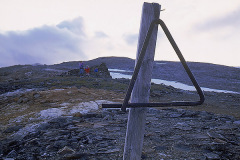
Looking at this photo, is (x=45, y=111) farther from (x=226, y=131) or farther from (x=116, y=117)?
(x=226, y=131)

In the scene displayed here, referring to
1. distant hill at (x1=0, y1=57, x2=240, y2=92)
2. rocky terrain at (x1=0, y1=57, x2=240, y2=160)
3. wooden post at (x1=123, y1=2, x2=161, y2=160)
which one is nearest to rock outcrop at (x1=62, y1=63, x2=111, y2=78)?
distant hill at (x1=0, y1=57, x2=240, y2=92)

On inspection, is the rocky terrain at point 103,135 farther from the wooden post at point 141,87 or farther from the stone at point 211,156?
the wooden post at point 141,87

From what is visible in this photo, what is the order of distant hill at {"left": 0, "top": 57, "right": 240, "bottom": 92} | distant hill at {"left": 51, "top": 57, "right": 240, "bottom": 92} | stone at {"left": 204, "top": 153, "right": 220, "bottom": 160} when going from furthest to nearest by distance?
distant hill at {"left": 0, "top": 57, "right": 240, "bottom": 92}, distant hill at {"left": 51, "top": 57, "right": 240, "bottom": 92}, stone at {"left": 204, "top": 153, "right": 220, "bottom": 160}

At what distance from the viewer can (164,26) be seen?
193 centimetres

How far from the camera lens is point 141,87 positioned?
2.12 m

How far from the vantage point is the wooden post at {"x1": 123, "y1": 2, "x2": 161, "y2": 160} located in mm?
1993

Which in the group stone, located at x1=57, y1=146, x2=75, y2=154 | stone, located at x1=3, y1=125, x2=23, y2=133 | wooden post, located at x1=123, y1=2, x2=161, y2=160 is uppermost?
wooden post, located at x1=123, y1=2, x2=161, y2=160

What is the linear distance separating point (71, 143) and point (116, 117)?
2.47m

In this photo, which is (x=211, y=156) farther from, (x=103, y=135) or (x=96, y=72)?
(x=96, y=72)

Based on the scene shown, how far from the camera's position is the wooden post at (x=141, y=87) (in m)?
1.99

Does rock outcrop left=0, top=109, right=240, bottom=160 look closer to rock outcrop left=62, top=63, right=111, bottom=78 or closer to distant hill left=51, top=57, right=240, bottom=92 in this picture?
rock outcrop left=62, top=63, right=111, bottom=78

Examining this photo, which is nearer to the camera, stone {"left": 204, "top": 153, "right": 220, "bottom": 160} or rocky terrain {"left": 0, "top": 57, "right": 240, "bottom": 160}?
stone {"left": 204, "top": 153, "right": 220, "bottom": 160}

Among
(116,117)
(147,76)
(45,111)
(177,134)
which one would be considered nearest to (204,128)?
(177,134)

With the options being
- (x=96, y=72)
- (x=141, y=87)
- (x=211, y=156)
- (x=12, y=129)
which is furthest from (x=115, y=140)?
(x=96, y=72)
